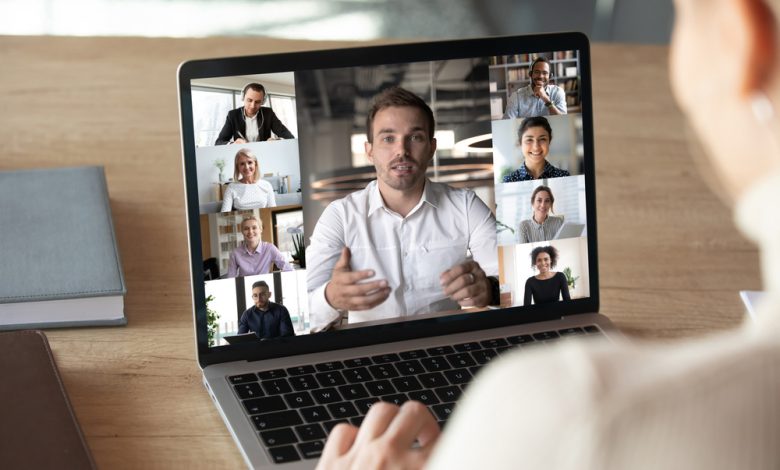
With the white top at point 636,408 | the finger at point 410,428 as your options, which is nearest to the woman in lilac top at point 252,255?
the finger at point 410,428

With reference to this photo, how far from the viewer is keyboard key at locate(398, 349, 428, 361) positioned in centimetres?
96

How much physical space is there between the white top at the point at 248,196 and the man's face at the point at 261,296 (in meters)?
0.08

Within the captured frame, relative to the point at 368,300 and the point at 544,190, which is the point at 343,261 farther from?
the point at 544,190

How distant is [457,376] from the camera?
3.04ft

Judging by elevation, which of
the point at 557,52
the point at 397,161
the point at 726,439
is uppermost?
the point at 557,52

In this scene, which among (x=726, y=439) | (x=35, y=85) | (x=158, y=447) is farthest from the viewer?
(x=35, y=85)

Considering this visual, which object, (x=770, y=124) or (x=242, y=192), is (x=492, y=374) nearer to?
(x=770, y=124)

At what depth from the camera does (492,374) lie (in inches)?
13.2

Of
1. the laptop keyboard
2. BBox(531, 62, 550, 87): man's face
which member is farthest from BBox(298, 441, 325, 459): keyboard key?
BBox(531, 62, 550, 87): man's face

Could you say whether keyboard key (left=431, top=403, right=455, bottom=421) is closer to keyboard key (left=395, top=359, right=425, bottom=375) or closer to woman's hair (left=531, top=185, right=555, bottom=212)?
keyboard key (left=395, top=359, right=425, bottom=375)

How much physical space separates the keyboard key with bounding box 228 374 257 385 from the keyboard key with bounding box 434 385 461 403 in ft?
0.56

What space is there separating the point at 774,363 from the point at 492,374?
9 cm

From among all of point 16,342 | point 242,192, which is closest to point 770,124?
point 242,192

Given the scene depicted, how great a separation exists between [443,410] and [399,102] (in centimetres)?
31
